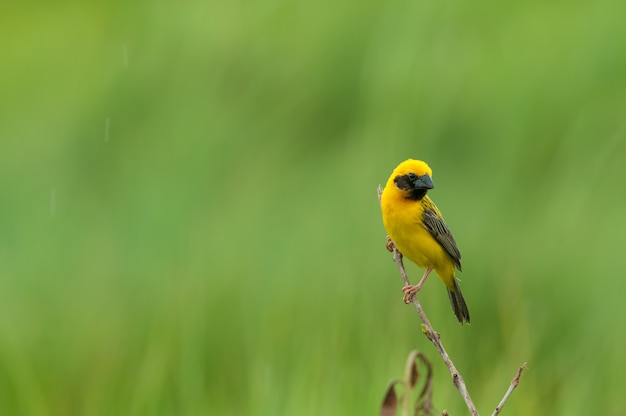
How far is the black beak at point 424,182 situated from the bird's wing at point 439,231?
0.79 ft

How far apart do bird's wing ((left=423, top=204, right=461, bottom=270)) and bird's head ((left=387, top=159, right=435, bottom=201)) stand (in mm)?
86

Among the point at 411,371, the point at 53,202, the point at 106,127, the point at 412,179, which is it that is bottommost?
the point at 53,202

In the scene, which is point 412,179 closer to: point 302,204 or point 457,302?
point 457,302

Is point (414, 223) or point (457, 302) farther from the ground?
point (414, 223)

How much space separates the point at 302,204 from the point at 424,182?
6.51ft

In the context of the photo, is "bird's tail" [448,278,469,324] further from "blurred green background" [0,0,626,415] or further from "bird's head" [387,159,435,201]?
"bird's head" [387,159,435,201]

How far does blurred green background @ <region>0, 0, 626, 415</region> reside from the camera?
4617 millimetres

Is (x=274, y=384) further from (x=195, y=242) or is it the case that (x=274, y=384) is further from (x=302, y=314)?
(x=195, y=242)

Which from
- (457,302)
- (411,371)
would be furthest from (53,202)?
(411,371)

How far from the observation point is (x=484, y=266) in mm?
5266

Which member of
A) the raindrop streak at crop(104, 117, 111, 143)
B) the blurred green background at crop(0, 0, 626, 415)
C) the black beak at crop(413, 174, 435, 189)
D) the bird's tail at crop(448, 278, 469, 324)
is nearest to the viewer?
the black beak at crop(413, 174, 435, 189)

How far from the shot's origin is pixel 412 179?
399cm

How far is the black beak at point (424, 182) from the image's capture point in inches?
152

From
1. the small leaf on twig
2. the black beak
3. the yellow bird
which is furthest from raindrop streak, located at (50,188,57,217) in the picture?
the small leaf on twig
